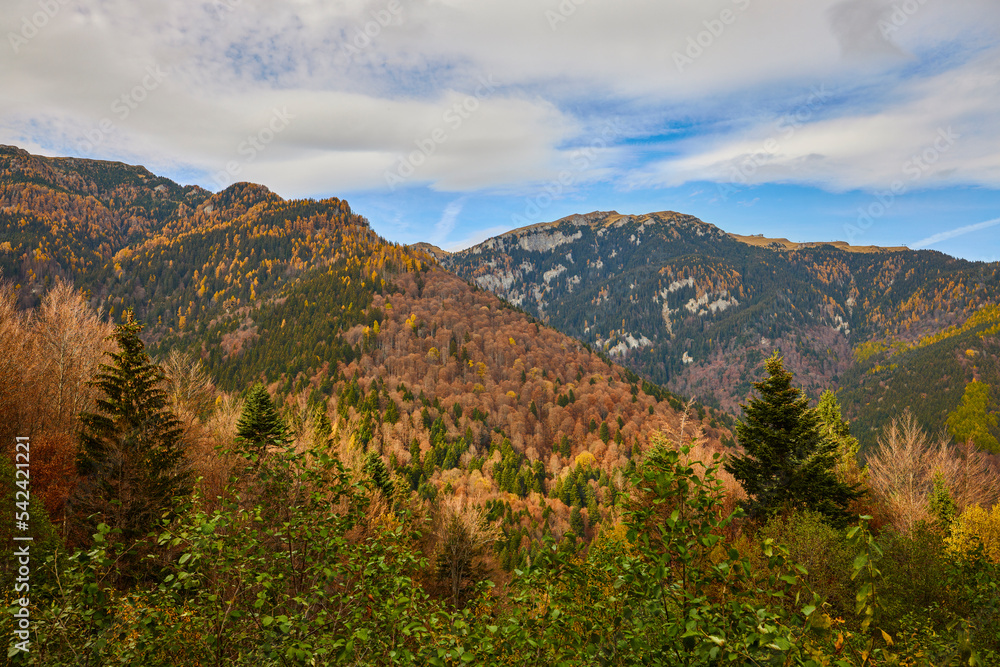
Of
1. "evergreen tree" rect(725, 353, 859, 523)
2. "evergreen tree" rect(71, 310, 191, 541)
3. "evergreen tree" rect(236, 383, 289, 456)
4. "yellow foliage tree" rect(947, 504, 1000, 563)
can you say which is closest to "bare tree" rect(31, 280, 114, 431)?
"evergreen tree" rect(71, 310, 191, 541)

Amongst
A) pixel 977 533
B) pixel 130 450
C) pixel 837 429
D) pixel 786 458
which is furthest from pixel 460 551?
pixel 837 429

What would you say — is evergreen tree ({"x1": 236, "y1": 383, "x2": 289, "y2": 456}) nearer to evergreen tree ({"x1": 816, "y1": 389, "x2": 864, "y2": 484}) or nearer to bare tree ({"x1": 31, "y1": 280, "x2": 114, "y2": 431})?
bare tree ({"x1": 31, "y1": 280, "x2": 114, "y2": 431})

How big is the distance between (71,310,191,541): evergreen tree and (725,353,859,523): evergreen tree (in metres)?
33.9

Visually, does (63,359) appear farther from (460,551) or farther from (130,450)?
(460,551)

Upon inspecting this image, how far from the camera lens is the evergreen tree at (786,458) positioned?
27375 millimetres

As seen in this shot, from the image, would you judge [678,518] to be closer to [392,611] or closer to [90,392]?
[392,611]

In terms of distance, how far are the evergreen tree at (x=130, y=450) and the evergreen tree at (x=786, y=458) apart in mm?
33917

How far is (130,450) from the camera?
79.3ft

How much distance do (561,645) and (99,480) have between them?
28336 millimetres

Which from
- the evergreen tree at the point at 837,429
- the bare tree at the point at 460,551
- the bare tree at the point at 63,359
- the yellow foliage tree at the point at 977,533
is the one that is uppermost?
the bare tree at the point at 63,359

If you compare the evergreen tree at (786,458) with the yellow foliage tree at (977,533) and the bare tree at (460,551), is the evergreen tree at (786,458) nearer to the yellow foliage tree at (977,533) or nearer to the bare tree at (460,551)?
the yellow foliage tree at (977,533)

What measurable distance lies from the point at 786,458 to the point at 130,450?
40.0m

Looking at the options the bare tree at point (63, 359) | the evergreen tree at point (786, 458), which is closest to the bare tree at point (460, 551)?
the evergreen tree at point (786, 458)

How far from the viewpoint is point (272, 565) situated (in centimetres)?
680
